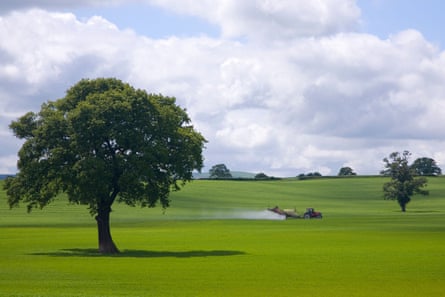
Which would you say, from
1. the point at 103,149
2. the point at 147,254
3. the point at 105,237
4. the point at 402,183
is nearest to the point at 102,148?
the point at 103,149

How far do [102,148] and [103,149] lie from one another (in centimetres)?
10

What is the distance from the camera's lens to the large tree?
5553 cm

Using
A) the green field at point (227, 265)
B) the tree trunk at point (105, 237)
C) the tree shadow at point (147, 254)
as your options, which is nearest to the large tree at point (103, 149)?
the tree trunk at point (105, 237)

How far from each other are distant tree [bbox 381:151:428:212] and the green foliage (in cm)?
11514

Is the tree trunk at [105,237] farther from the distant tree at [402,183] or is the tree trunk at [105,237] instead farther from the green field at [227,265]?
the distant tree at [402,183]

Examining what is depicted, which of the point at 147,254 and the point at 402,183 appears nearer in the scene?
the point at 147,254

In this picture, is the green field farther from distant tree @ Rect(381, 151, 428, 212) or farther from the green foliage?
distant tree @ Rect(381, 151, 428, 212)

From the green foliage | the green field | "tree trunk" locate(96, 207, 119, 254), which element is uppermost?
the green foliage

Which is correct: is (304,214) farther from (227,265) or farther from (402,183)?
(227,265)

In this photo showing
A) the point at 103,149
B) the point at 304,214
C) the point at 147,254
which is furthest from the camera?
the point at 304,214

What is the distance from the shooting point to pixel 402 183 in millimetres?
169500

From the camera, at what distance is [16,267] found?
4262cm

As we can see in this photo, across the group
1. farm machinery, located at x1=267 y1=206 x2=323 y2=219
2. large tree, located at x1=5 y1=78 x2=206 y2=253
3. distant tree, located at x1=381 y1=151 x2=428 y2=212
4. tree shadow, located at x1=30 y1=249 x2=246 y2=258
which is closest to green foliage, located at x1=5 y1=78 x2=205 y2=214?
large tree, located at x1=5 y1=78 x2=206 y2=253

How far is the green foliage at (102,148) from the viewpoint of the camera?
2186 inches
